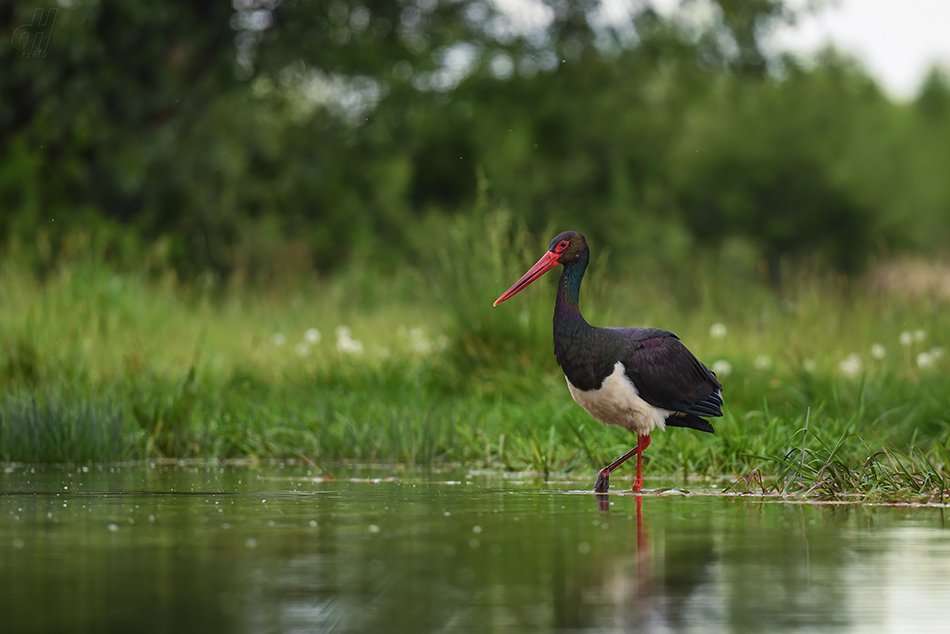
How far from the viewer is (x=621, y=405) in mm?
8258

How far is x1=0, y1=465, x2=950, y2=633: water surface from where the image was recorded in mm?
4496

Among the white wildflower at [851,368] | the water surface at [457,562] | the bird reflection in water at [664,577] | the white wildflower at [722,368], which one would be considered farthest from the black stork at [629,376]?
the white wildflower at [851,368]

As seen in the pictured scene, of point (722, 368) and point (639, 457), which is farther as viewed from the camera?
point (722, 368)

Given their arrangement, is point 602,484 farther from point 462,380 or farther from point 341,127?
point 341,127

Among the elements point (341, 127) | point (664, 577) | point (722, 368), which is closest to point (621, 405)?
point (664, 577)

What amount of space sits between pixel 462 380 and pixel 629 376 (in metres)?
4.70

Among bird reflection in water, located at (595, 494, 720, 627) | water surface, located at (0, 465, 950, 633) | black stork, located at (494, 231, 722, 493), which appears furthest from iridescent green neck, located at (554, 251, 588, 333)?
bird reflection in water, located at (595, 494, 720, 627)

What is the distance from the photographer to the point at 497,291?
12.9 meters

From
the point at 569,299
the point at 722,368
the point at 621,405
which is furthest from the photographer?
the point at 722,368

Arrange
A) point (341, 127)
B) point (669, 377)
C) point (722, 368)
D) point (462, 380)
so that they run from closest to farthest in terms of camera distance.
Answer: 1. point (669, 377)
2. point (722, 368)
3. point (462, 380)
4. point (341, 127)

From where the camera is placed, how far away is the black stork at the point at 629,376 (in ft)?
27.1

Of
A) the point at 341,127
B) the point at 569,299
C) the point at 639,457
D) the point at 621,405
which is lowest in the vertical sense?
the point at 639,457

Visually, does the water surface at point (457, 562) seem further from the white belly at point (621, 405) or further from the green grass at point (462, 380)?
the green grass at point (462, 380)

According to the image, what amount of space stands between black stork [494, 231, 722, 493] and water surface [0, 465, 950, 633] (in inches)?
19.1
